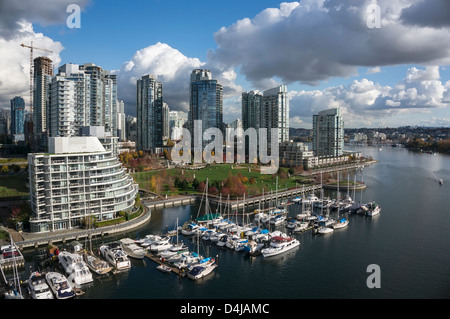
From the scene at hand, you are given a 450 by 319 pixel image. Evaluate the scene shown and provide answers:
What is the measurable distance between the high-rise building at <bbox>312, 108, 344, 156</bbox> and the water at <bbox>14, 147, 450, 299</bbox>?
47071mm

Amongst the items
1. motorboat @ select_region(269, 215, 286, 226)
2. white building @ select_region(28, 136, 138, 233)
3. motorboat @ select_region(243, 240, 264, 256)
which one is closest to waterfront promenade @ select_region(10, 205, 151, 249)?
white building @ select_region(28, 136, 138, 233)

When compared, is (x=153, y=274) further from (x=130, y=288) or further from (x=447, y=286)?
(x=447, y=286)

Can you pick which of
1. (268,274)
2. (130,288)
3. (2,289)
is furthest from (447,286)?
(2,289)

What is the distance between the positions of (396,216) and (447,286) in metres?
14.7

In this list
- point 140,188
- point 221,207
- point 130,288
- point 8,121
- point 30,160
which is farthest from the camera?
point 8,121

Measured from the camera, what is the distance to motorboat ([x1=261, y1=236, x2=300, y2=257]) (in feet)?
74.8

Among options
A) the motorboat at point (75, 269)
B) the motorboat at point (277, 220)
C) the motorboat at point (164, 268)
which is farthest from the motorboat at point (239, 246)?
the motorboat at point (75, 269)

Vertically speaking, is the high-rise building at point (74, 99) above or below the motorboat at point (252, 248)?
above

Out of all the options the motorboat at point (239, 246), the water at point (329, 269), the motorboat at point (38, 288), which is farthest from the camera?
the motorboat at point (239, 246)

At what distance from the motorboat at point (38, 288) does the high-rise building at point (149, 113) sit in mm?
62648

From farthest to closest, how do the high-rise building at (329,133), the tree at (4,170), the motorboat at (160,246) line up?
the high-rise building at (329,133)
the tree at (4,170)
the motorboat at (160,246)

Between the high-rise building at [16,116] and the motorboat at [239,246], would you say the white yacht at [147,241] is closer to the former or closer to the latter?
the motorboat at [239,246]

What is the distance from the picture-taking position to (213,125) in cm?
8294

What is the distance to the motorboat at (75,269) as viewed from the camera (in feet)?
59.1
